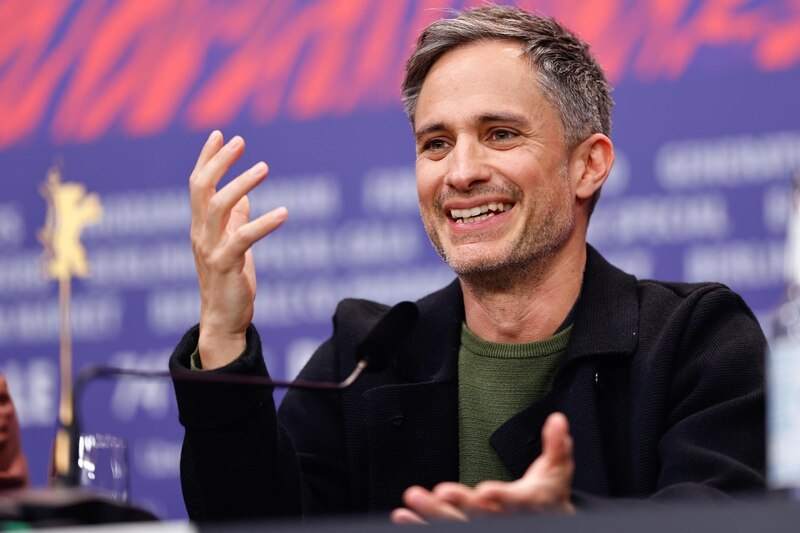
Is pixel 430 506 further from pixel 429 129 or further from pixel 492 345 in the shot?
pixel 429 129

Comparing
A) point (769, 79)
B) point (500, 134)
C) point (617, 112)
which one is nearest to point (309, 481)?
point (500, 134)

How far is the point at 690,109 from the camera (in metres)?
2.71

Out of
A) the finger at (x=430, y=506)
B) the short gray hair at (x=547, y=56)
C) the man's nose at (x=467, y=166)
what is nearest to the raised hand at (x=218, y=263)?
the man's nose at (x=467, y=166)

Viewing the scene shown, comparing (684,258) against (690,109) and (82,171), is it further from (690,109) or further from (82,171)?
(82,171)

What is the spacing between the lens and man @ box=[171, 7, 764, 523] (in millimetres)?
1604

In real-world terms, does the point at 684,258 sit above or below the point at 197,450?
above

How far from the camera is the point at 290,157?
296 cm

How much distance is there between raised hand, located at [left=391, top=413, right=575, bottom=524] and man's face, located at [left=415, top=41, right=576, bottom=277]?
753mm

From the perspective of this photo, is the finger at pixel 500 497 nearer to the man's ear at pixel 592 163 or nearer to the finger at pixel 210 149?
the finger at pixel 210 149

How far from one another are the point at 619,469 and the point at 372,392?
15.8 inches

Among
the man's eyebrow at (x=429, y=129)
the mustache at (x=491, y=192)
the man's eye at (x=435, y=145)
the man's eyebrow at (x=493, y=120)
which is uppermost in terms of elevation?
the man's eyebrow at (x=493, y=120)

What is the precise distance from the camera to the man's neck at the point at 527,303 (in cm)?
188

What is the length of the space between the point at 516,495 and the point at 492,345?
32.8 inches

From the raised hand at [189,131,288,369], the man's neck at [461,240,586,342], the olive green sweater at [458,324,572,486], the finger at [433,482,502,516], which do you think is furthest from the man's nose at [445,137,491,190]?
the finger at [433,482,502,516]
